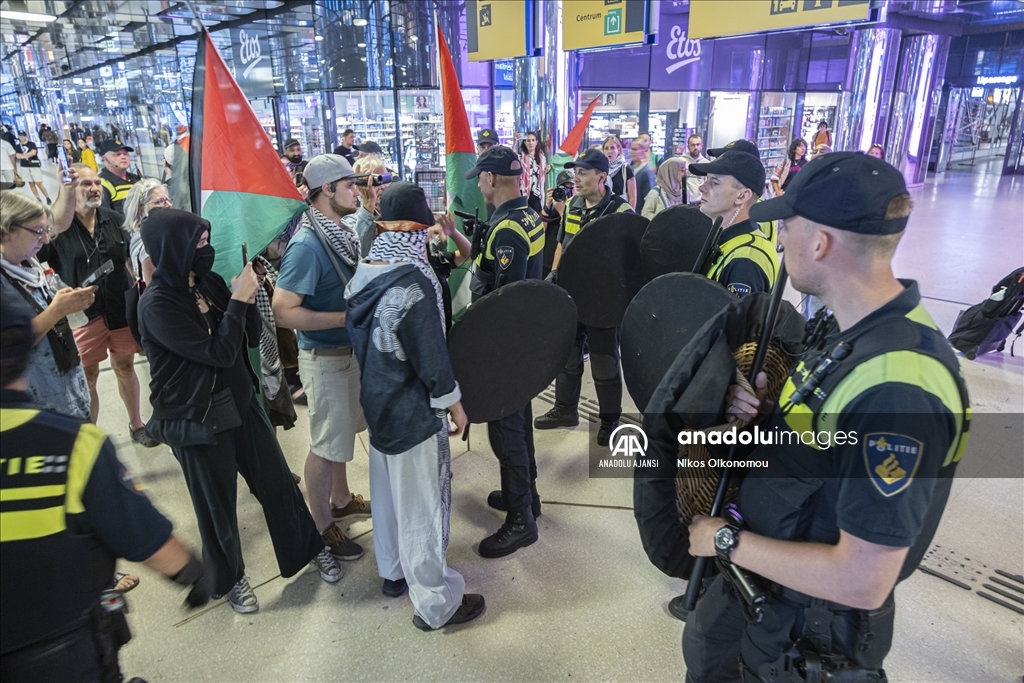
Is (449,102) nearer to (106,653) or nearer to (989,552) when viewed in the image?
(106,653)

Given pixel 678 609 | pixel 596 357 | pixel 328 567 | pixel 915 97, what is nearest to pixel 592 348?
pixel 596 357

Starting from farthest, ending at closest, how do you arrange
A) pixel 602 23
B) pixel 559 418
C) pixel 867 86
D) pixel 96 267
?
pixel 867 86
pixel 602 23
pixel 559 418
pixel 96 267

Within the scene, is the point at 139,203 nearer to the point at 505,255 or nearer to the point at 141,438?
the point at 141,438

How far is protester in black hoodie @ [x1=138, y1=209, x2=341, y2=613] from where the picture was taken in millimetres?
1949

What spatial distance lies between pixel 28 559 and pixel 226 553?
126 cm

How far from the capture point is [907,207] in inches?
44.1

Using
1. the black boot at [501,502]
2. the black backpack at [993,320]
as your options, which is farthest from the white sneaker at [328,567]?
the black backpack at [993,320]

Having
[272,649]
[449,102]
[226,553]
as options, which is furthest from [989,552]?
[449,102]

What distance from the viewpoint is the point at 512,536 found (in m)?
2.74

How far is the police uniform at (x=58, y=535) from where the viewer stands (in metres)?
1.09

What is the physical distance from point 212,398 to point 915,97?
13.7 m

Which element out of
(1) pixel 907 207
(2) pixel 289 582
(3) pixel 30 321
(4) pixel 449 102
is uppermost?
(4) pixel 449 102

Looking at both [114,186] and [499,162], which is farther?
[114,186]

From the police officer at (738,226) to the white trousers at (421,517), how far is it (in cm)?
131
